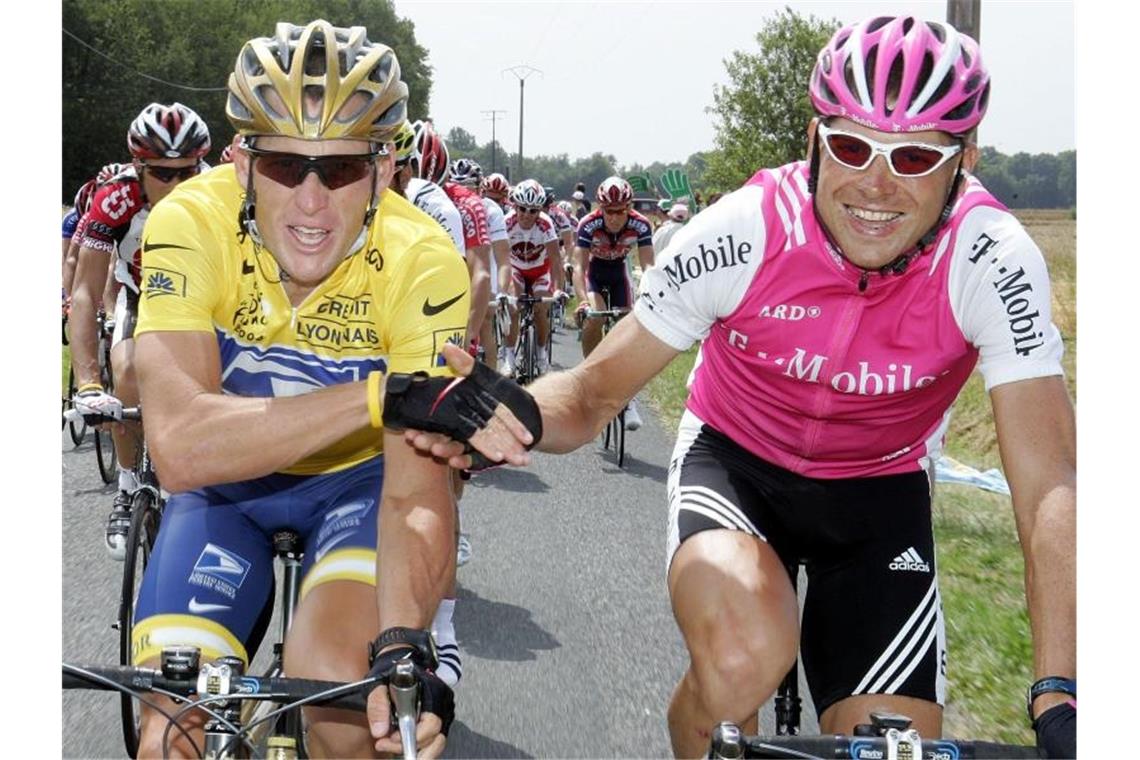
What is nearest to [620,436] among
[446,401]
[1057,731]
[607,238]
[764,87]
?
[607,238]

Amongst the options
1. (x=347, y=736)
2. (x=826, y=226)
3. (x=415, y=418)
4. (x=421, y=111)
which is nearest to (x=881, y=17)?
(x=826, y=226)

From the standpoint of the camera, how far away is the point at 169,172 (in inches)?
270

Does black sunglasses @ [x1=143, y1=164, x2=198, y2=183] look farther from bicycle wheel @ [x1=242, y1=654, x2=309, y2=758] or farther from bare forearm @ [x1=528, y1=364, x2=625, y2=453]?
bicycle wheel @ [x1=242, y1=654, x2=309, y2=758]

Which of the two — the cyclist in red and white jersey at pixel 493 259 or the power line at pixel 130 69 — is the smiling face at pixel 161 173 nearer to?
the cyclist in red and white jersey at pixel 493 259

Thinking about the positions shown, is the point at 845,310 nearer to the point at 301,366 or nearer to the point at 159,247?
the point at 301,366

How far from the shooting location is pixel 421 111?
134 metres

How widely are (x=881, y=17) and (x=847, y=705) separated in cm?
171

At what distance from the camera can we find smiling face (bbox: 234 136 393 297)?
329 centimetres

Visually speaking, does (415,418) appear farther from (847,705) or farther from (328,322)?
(847,705)

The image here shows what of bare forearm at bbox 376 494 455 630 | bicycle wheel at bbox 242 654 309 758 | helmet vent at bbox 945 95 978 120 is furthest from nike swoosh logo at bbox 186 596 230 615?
helmet vent at bbox 945 95 978 120

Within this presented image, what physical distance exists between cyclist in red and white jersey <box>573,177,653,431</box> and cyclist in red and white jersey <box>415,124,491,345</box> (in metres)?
2.95

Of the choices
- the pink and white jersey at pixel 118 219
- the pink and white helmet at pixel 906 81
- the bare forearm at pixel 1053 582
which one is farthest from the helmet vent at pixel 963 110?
→ the pink and white jersey at pixel 118 219

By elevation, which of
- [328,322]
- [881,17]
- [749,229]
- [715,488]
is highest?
[881,17]

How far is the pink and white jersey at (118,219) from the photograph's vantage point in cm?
688
